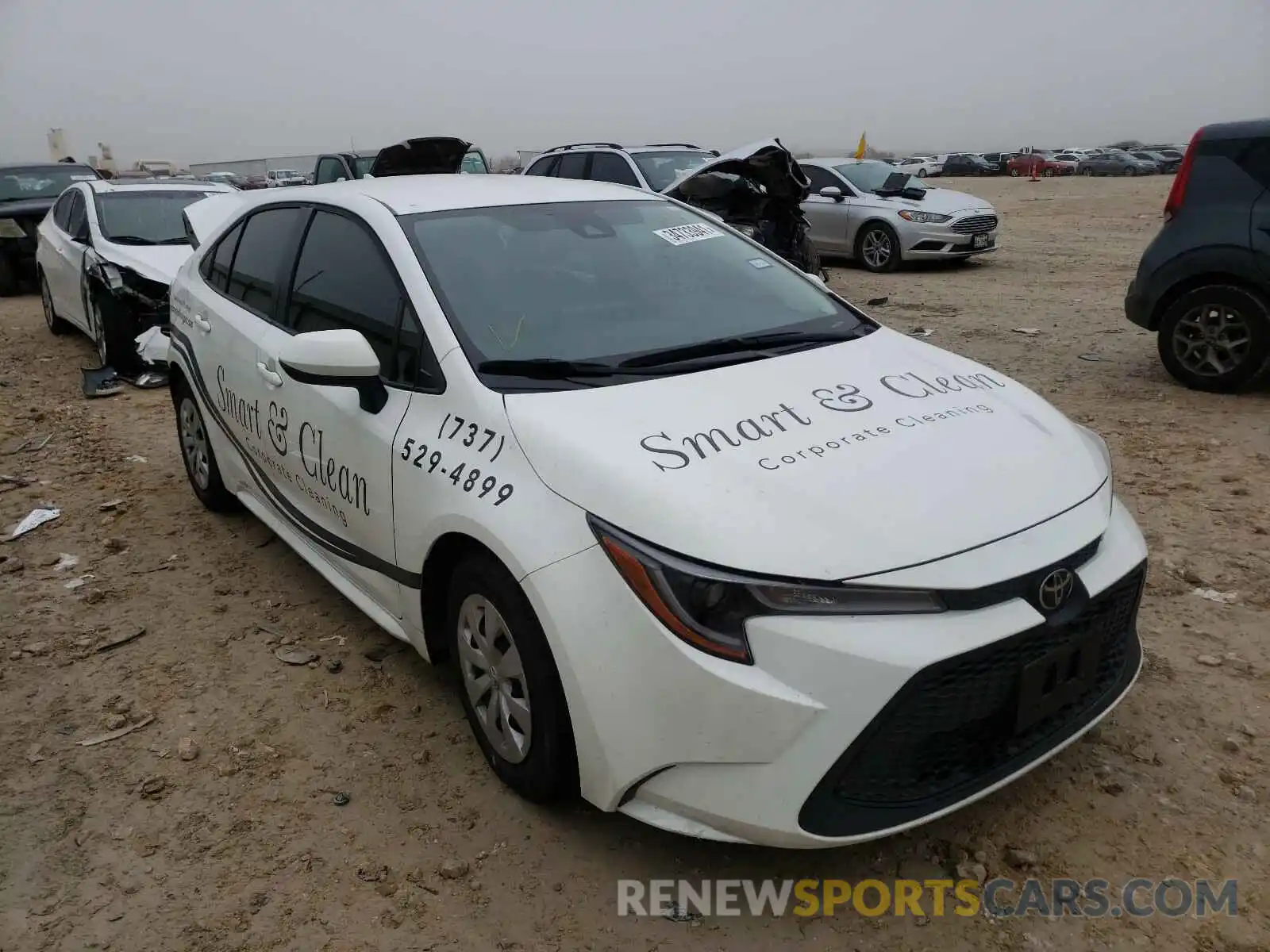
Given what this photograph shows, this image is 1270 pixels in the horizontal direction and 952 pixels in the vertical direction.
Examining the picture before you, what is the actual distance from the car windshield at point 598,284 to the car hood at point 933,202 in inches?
391

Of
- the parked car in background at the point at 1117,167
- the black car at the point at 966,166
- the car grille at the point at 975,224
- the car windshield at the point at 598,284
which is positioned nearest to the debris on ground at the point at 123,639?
the car windshield at the point at 598,284

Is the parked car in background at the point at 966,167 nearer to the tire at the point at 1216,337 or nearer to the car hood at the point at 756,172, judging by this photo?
the car hood at the point at 756,172

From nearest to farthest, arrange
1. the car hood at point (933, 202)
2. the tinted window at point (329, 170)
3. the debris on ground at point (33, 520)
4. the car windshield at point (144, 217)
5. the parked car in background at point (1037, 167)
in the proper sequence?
the debris on ground at point (33, 520) < the car windshield at point (144, 217) < the car hood at point (933, 202) < the tinted window at point (329, 170) < the parked car in background at point (1037, 167)

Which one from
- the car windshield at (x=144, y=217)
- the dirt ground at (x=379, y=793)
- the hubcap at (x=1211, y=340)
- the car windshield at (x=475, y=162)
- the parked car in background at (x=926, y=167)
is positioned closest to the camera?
the dirt ground at (x=379, y=793)

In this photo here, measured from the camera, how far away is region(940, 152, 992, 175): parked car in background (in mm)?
51375

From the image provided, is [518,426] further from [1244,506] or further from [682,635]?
[1244,506]

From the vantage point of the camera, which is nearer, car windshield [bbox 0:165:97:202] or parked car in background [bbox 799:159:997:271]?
parked car in background [bbox 799:159:997:271]

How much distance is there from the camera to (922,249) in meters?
12.4

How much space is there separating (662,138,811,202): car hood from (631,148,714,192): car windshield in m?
2.38

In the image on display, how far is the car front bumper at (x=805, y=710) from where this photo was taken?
1955mm

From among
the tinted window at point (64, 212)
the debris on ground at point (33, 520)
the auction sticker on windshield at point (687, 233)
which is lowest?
the debris on ground at point (33, 520)

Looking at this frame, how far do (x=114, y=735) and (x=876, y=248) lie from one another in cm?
1177

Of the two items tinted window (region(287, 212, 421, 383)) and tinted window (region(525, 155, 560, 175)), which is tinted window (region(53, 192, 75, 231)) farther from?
tinted window (region(287, 212, 421, 383))

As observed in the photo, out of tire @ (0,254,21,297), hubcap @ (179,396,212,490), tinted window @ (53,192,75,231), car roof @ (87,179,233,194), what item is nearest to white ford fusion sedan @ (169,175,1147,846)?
hubcap @ (179,396,212,490)
